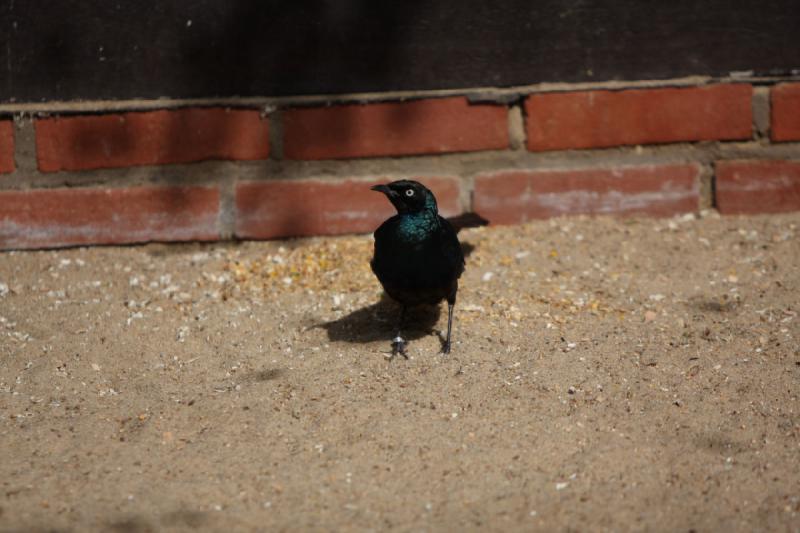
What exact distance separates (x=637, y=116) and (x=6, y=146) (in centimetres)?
242

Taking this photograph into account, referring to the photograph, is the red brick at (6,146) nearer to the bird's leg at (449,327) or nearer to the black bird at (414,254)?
the black bird at (414,254)

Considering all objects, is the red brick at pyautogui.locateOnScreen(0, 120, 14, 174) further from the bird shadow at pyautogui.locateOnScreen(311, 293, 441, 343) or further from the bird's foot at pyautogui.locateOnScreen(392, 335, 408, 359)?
the bird's foot at pyautogui.locateOnScreen(392, 335, 408, 359)

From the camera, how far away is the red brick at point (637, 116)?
3701mm

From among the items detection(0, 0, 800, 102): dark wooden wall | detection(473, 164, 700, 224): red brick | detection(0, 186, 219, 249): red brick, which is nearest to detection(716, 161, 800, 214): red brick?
detection(473, 164, 700, 224): red brick

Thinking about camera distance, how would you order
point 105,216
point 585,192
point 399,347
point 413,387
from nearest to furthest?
point 413,387, point 399,347, point 105,216, point 585,192

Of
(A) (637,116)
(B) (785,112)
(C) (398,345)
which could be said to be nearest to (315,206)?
(C) (398,345)

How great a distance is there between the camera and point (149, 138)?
3600 millimetres

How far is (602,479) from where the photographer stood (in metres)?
2.30

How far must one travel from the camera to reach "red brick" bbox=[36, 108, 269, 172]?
3566mm

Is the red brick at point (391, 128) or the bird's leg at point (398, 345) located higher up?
the red brick at point (391, 128)

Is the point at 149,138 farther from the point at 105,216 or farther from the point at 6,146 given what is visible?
the point at 6,146

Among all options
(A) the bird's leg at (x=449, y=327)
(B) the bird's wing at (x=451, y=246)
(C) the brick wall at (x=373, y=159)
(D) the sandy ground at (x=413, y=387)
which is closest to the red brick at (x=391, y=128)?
(C) the brick wall at (x=373, y=159)

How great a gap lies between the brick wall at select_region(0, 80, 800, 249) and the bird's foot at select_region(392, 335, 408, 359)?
2.68ft

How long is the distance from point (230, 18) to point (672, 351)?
78.2 inches
